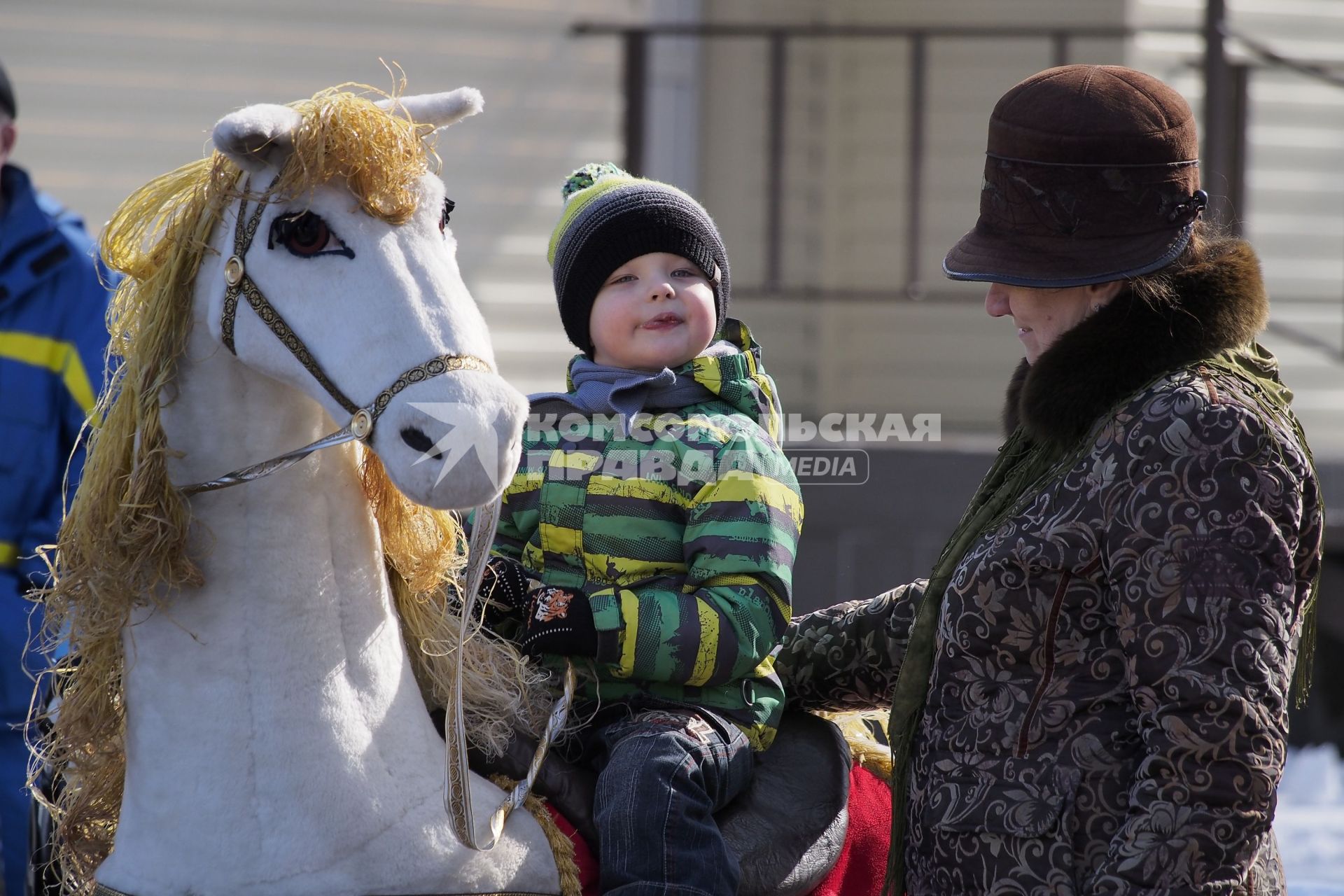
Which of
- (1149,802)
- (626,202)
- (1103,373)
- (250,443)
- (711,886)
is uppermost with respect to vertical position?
A: (626,202)

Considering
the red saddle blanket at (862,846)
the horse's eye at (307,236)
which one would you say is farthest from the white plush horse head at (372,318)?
the red saddle blanket at (862,846)

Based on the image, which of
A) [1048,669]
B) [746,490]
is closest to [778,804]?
[746,490]

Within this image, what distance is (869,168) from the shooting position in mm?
7633

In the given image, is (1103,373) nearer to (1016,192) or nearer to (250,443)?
(1016,192)

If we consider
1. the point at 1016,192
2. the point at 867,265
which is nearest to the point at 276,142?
the point at 1016,192

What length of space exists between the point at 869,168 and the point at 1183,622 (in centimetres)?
642

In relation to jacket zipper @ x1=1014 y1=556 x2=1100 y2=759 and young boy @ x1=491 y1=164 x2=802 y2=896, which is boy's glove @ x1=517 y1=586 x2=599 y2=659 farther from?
jacket zipper @ x1=1014 y1=556 x2=1100 y2=759

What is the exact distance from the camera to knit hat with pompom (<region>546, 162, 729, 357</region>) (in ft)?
7.32

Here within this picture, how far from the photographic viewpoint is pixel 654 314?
87.8 inches

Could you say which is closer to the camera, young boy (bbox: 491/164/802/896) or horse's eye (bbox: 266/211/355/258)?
horse's eye (bbox: 266/211/355/258)

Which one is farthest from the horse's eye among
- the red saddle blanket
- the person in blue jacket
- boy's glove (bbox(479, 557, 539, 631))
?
the person in blue jacket

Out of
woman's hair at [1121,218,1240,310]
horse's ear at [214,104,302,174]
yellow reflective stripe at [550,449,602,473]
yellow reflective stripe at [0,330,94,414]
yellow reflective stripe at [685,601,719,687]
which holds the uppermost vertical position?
horse's ear at [214,104,302,174]

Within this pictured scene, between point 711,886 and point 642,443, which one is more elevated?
point 642,443

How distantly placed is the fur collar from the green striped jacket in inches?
20.8
